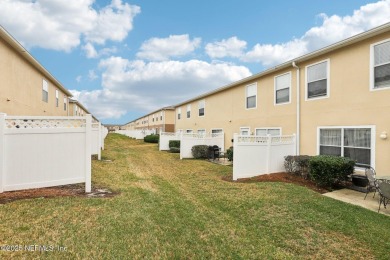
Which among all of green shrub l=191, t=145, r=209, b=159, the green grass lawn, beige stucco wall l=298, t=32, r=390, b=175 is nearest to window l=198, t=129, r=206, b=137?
green shrub l=191, t=145, r=209, b=159

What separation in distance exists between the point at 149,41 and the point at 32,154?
15.4 metres

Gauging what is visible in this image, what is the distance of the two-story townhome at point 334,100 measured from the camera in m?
8.11

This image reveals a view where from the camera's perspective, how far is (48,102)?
17.4 meters

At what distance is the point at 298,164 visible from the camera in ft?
32.3

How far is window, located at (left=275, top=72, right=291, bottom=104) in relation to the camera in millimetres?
12117

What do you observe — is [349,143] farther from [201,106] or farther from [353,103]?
[201,106]

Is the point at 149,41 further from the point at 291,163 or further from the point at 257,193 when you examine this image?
the point at 257,193

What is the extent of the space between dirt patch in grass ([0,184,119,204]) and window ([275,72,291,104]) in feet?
31.5

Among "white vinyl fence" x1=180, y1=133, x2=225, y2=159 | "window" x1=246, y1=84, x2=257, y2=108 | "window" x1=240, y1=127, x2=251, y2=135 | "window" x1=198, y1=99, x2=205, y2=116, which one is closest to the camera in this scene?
"window" x1=246, y1=84, x2=257, y2=108

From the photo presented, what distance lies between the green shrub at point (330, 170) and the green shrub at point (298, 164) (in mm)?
798

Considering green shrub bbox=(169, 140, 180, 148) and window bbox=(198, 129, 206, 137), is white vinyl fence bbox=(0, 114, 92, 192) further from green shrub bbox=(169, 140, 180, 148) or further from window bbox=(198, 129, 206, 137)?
green shrub bbox=(169, 140, 180, 148)

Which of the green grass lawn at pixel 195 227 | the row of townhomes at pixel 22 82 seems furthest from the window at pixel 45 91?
the green grass lawn at pixel 195 227

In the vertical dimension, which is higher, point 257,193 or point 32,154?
point 32,154

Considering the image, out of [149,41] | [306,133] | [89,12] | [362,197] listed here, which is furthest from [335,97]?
[149,41]
